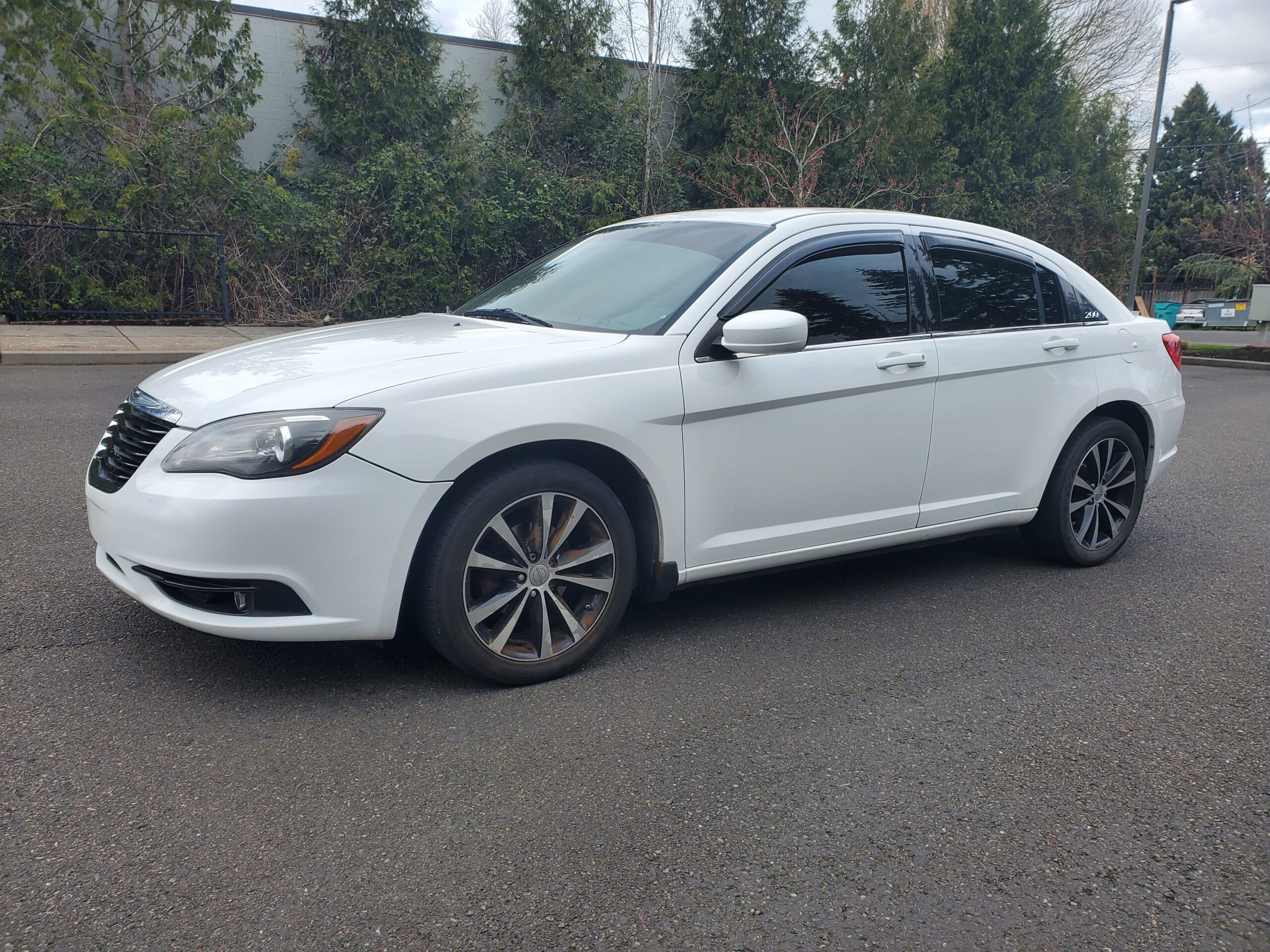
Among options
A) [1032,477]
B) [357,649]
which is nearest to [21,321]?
[357,649]

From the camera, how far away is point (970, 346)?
4535 mm

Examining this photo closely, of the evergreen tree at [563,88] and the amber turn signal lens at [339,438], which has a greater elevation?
the evergreen tree at [563,88]

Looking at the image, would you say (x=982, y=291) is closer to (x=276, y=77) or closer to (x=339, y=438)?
(x=339, y=438)

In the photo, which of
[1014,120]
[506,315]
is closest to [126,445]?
[506,315]

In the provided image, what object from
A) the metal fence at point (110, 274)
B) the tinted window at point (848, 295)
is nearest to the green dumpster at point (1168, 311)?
the metal fence at point (110, 274)

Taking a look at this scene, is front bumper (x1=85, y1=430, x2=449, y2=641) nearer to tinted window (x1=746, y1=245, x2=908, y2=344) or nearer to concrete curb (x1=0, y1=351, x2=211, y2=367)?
tinted window (x1=746, y1=245, x2=908, y2=344)

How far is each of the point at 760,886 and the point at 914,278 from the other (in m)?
2.86

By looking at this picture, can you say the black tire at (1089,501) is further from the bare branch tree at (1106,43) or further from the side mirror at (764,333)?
the bare branch tree at (1106,43)

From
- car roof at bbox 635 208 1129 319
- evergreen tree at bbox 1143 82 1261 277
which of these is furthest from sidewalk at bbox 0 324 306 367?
evergreen tree at bbox 1143 82 1261 277

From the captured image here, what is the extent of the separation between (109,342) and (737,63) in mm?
13664

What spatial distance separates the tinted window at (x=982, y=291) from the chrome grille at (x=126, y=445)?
3152 mm

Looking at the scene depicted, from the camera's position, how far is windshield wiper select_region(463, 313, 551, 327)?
4.26m

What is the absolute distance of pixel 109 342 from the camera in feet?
43.2

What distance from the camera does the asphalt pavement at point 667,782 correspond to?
2336mm
